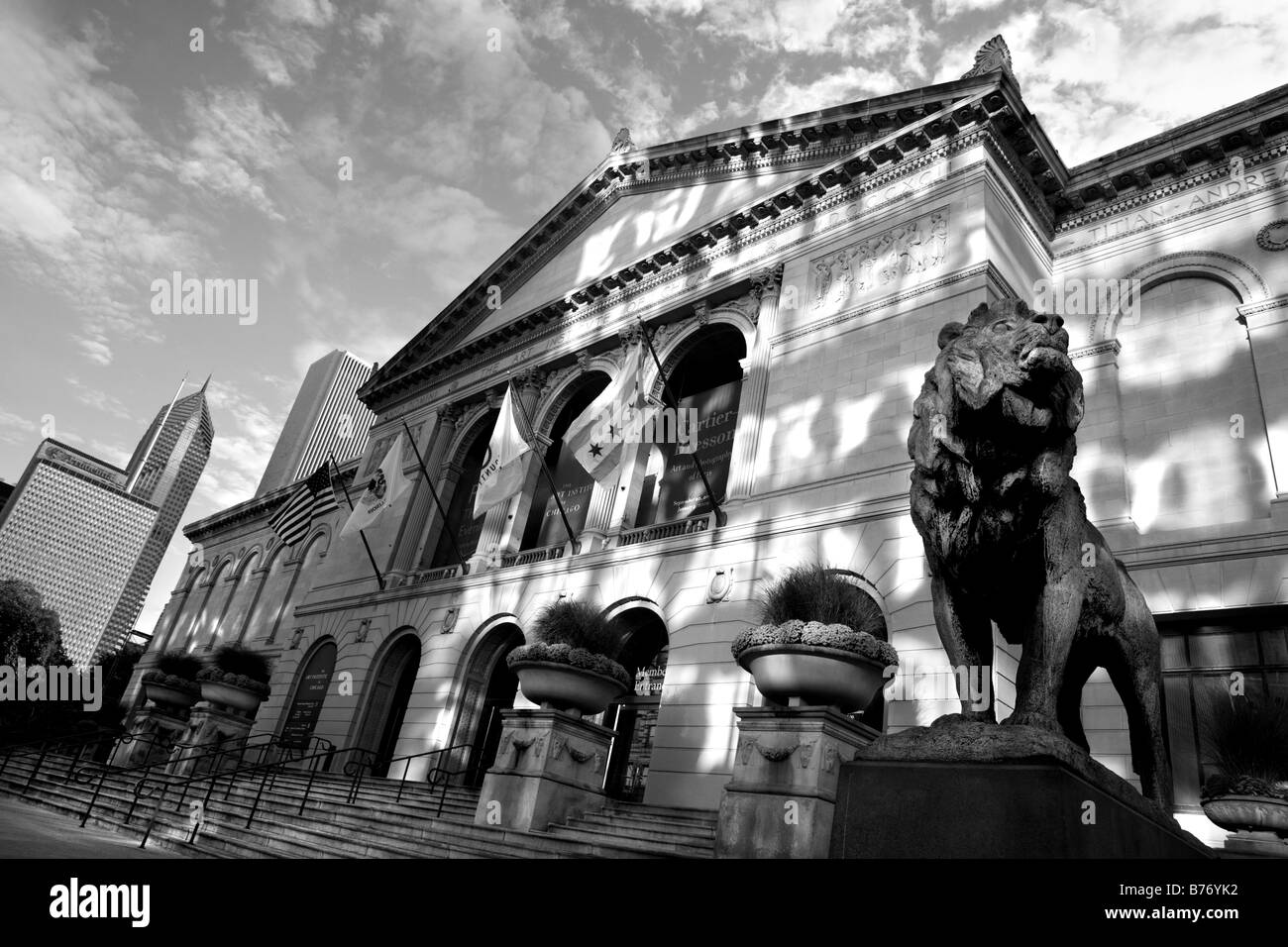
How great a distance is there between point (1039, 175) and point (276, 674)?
26057 millimetres

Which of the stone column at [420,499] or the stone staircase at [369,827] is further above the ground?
the stone column at [420,499]

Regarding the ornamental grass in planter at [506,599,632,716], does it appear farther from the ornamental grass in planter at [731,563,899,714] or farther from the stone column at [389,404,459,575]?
the stone column at [389,404,459,575]

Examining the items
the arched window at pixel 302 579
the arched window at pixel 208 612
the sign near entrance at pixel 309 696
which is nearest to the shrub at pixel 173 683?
the sign near entrance at pixel 309 696

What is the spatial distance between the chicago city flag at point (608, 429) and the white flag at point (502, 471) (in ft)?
6.66

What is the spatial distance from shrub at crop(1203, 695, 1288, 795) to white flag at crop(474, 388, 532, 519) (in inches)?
559

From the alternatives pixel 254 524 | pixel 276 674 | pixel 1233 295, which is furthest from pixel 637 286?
pixel 254 524

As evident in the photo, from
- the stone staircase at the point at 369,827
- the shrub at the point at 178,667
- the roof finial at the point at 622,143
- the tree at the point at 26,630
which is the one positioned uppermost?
the roof finial at the point at 622,143

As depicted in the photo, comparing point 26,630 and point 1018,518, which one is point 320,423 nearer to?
point 26,630

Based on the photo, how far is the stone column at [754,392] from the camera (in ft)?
57.2

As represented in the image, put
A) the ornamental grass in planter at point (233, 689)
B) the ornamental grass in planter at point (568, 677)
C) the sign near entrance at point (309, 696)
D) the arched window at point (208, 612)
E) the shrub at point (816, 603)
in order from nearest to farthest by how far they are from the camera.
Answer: the shrub at point (816, 603) < the ornamental grass in planter at point (568, 677) < the ornamental grass in planter at point (233, 689) < the sign near entrance at point (309, 696) < the arched window at point (208, 612)

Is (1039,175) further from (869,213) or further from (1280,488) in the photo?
(1280,488)

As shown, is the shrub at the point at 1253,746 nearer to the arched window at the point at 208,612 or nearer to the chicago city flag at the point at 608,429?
the chicago city flag at the point at 608,429

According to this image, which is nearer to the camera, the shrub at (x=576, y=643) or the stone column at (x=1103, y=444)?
the shrub at (x=576, y=643)

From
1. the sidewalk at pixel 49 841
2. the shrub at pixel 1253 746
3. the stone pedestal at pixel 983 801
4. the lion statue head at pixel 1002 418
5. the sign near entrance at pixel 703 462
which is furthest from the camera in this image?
the sign near entrance at pixel 703 462
